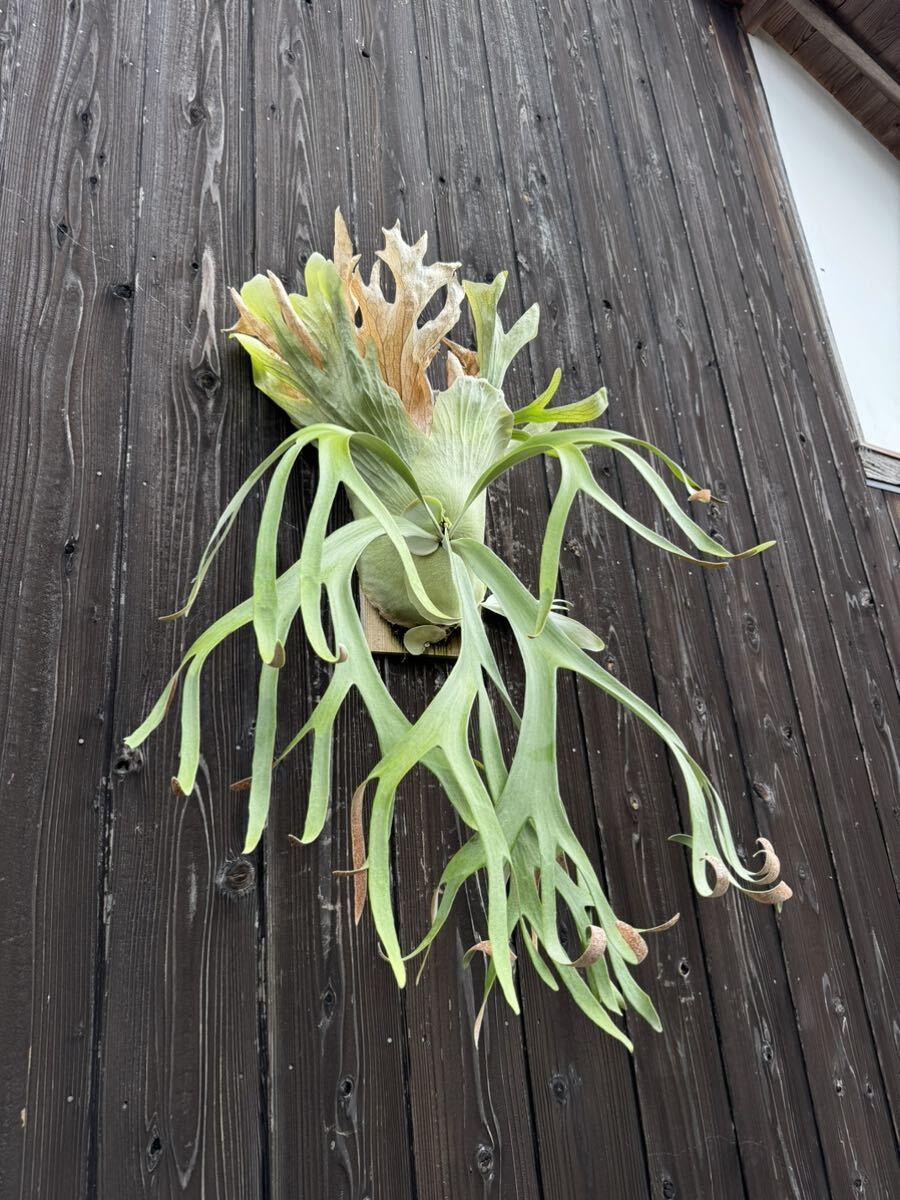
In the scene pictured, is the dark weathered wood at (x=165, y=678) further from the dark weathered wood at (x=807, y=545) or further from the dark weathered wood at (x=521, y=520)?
the dark weathered wood at (x=807, y=545)

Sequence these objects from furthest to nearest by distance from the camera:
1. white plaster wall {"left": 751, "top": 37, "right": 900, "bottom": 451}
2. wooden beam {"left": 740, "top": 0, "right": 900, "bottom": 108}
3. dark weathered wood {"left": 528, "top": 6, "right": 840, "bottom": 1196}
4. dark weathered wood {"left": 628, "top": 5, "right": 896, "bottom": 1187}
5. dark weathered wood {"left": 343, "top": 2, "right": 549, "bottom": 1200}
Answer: wooden beam {"left": 740, "top": 0, "right": 900, "bottom": 108}, white plaster wall {"left": 751, "top": 37, "right": 900, "bottom": 451}, dark weathered wood {"left": 628, "top": 5, "right": 896, "bottom": 1187}, dark weathered wood {"left": 528, "top": 6, "right": 840, "bottom": 1196}, dark weathered wood {"left": 343, "top": 2, "right": 549, "bottom": 1200}

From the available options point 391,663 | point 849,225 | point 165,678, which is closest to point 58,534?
point 165,678

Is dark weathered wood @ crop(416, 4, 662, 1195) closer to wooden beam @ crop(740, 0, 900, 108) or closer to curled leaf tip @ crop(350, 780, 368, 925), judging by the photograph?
curled leaf tip @ crop(350, 780, 368, 925)

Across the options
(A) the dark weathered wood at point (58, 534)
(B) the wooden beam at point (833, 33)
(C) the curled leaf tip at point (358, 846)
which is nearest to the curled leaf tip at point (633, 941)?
(C) the curled leaf tip at point (358, 846)

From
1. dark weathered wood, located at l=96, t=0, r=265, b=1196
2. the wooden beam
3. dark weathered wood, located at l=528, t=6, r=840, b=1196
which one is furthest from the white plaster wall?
dark weathered wood, located at l=96, t=0, r=265, b=1196

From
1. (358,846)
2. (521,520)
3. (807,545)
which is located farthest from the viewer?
(807,545)

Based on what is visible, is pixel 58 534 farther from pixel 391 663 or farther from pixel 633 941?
pixel 633 941
